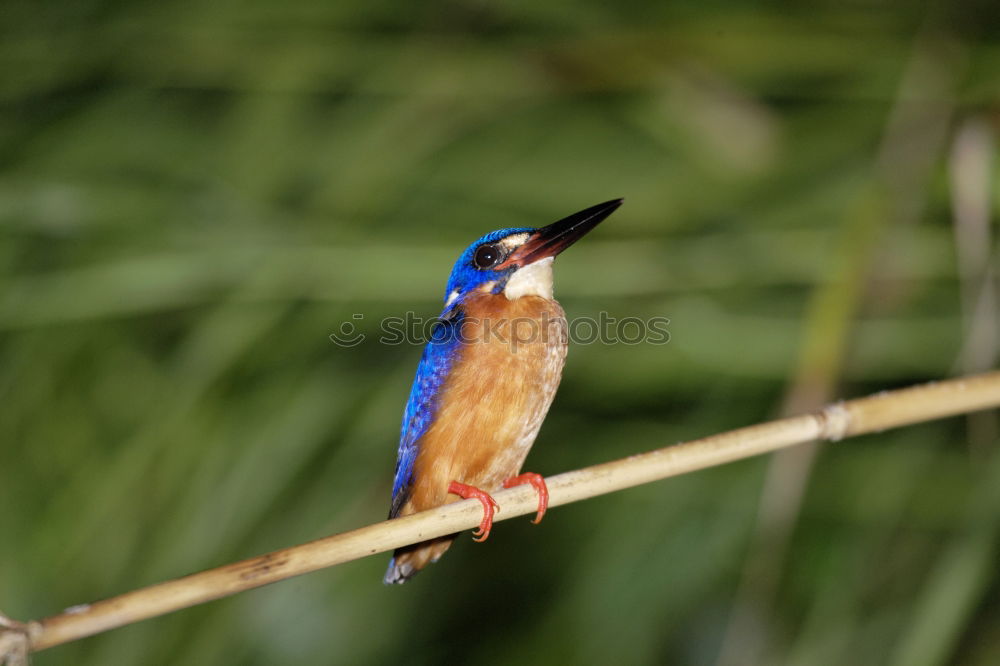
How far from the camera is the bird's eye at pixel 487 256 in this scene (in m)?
2.11

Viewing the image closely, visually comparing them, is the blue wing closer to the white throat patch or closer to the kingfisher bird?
the kingfisher bird

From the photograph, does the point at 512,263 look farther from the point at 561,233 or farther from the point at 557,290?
the point at 561,233

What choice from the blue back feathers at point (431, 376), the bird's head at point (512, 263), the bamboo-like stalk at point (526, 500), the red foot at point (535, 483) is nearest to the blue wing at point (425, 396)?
the blue back feathers at point (431, 376)

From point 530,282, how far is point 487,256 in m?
0.13

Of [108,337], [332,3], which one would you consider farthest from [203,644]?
[332,3]

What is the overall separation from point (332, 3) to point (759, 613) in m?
1.77

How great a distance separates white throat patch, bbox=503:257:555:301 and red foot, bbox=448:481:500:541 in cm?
50

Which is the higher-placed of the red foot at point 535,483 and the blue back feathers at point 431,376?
the blue back feathers at point 431,376

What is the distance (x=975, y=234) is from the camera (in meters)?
1.64

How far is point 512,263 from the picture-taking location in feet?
6.65

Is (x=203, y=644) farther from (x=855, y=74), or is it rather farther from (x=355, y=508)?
(x=855, y=74)

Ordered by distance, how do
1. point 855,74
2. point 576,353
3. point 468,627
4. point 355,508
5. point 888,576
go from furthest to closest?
point 855,74, point 576,353, point 468,627, point 888,576, point 355,508

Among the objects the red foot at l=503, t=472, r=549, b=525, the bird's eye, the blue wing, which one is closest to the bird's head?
the bird's eye

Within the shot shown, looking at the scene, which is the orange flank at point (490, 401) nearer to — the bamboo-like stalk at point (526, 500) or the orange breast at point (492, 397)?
the orange breast at point (492, 397)
